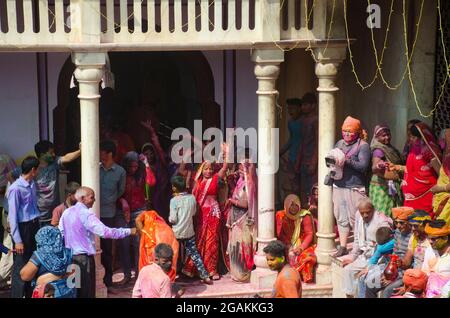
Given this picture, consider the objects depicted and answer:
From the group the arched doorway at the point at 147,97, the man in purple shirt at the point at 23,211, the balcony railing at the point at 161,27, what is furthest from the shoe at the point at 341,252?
the man in purple shirt at the point at 23,211

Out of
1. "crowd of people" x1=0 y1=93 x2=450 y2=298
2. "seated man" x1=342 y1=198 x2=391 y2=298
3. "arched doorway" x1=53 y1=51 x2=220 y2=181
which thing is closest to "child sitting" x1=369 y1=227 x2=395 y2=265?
"crowd of people" x1=0 y1=93 x2=450 y2=298

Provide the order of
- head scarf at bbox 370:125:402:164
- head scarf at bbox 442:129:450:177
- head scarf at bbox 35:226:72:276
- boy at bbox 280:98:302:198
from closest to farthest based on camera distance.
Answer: head scarf at bbox 35:226:72:276 < head scarf at bbox 442:129:450:177 < head scarf at bbox 370:125:402:164 < boy at bbox 280:98:302:198

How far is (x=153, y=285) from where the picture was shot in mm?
11992

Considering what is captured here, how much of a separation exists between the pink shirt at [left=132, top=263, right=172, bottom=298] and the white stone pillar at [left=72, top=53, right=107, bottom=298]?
1568 mm

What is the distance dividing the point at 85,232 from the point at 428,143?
13.0ft

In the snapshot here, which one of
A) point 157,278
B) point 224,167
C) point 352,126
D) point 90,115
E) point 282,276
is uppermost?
point 90,115

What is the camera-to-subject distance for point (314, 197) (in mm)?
14469

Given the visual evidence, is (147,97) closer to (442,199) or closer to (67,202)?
(67,202)

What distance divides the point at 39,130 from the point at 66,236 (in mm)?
2814

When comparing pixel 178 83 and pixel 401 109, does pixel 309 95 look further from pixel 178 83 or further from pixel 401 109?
pixel 178 83

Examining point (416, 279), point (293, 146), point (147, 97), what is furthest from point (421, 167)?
point (147, 97)

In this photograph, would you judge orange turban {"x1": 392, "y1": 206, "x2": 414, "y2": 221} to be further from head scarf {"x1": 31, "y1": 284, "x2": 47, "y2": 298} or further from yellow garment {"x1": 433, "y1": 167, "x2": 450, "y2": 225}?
head scarf {"x1": 31, "y1": 284, "x2": 47, "y2": 298}

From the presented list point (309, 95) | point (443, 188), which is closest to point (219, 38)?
point (309, 95)

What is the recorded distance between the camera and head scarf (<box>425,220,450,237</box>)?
12.1m
